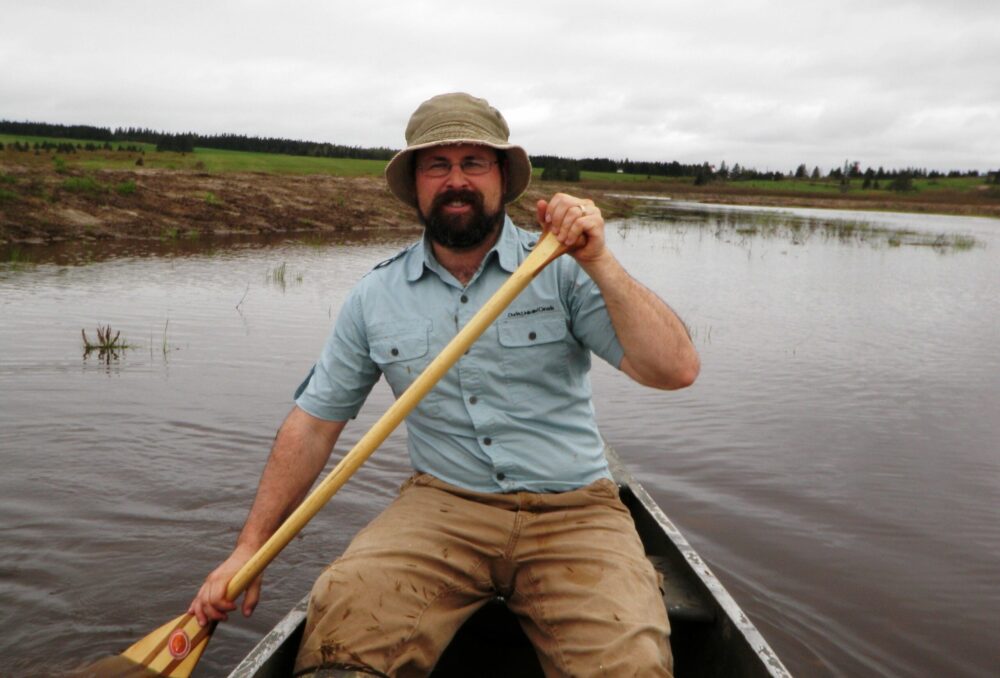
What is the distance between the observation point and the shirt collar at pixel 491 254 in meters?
3.07

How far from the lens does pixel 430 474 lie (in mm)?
3113

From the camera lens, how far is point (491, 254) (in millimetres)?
3062

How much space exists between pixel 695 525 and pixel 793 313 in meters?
8.69

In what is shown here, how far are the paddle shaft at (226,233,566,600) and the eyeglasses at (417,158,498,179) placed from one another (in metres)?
0.52

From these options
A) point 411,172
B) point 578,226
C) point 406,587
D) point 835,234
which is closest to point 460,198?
point 411,172

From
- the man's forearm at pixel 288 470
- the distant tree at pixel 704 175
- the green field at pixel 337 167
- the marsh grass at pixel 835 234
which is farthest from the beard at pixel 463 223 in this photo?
the distant tree at pixel 704 175

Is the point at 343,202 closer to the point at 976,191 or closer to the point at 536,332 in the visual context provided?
the point at 536,332

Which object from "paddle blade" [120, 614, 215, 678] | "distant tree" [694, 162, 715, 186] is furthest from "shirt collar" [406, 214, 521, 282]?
"distant tree" [694, 162, 715, 186]

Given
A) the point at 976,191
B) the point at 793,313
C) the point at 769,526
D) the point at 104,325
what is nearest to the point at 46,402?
the point at 104,325

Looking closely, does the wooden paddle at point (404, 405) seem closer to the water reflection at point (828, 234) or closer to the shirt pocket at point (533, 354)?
the shirt pocket at point (533, 354)

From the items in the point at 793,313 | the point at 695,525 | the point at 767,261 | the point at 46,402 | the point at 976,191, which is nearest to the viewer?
the point at 695,525

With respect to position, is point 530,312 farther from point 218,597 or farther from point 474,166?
point 218,597

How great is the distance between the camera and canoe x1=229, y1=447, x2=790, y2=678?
2678mm

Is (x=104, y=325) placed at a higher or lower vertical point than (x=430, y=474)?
lower
